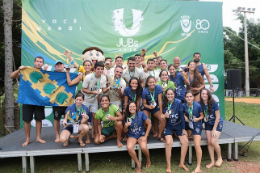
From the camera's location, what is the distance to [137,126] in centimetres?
368

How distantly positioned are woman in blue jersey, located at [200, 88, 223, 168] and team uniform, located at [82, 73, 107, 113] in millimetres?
2003

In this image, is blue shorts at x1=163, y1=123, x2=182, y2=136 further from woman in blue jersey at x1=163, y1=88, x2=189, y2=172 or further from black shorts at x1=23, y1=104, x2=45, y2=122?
black shorts at x1=23, y1=104, x2=45, y2=122

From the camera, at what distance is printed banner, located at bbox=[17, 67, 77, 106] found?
4.11 metres

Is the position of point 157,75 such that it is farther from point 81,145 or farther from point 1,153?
point 1,153

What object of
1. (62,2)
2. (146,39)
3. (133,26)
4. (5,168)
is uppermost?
(62,2)

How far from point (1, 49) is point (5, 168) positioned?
668 cm

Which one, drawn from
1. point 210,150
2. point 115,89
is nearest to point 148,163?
point 210,150

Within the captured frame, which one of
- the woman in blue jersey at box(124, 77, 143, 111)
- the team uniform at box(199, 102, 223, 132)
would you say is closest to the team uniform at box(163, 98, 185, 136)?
the team uniform at box(199, 102, 223, 132)

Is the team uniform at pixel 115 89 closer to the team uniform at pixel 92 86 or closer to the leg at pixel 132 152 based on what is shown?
the team uniform at pixel 92 86

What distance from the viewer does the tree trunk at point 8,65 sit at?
5.85 metres

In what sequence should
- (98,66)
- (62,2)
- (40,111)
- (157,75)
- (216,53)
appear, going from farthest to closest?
(216,53)
(62,2)
(157,75)
(40,111)
(98,66)

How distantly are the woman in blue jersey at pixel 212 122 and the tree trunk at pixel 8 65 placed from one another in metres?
5.45

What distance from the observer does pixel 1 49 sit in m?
8.76

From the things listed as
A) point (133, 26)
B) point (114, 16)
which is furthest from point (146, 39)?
point (114, 16)
